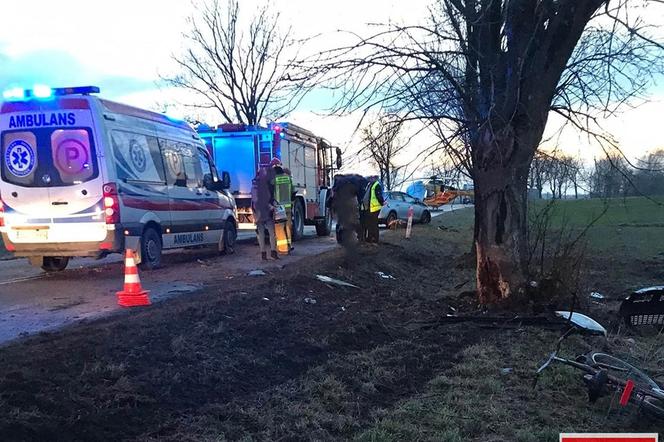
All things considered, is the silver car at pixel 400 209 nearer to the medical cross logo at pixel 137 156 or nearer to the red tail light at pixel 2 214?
the medical cross logo at pixel 137 156

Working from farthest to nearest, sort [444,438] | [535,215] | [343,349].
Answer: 1. [535,215]
2. [343,349]
3. [444,438]

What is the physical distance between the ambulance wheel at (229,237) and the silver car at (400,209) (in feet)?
34.3

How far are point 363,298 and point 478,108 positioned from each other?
3.17 metres

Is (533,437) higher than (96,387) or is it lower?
lower

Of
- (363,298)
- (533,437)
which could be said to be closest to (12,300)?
(363,298)

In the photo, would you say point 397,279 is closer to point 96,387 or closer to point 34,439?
point 96,387

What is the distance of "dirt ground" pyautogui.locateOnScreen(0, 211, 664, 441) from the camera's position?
394 centimetres

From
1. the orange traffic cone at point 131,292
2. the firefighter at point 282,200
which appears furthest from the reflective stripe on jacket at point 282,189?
the orange traffic cone at point 131,292

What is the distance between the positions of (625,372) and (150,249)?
868 cm

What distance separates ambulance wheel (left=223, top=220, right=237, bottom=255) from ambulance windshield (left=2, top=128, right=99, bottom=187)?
4938 millimetres


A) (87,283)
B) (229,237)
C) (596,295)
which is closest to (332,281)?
(87,283)

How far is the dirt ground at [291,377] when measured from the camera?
394cm

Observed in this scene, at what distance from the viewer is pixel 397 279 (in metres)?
11.4

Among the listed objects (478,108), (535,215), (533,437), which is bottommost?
(533,437)
